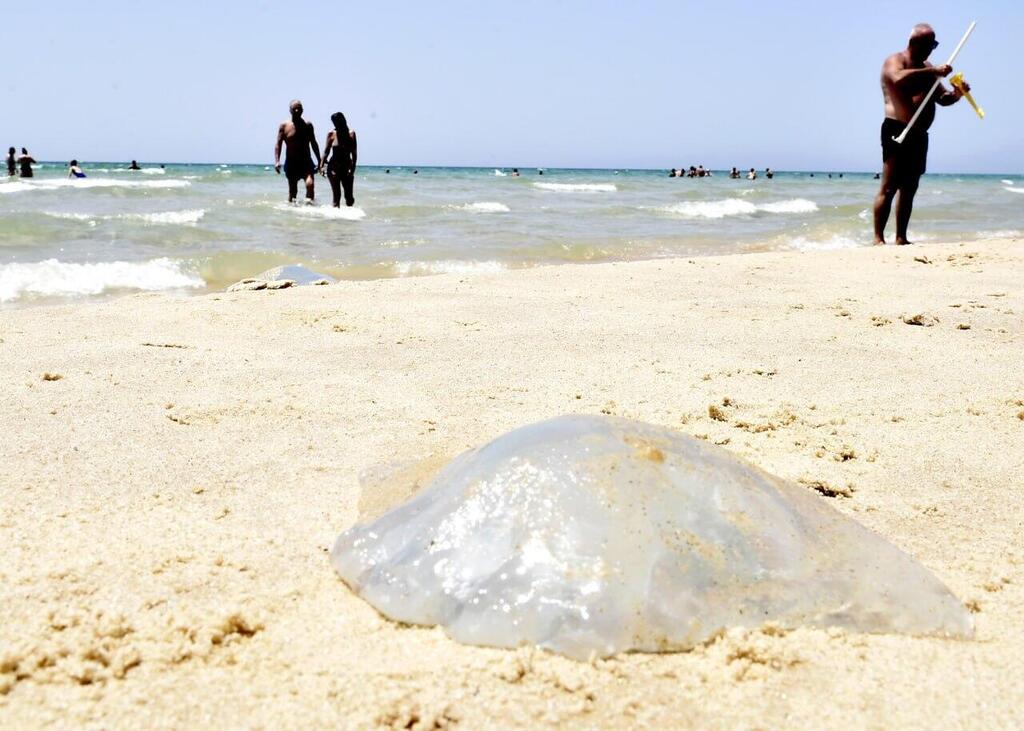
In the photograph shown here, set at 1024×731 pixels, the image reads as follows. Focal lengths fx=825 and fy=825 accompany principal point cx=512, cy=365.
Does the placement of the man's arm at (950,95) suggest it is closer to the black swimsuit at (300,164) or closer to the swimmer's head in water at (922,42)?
the swimmer's head in water at (922,42)

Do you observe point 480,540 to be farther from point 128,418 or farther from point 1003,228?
point 1003,228

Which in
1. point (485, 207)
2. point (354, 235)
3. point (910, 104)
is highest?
point (910, 104)

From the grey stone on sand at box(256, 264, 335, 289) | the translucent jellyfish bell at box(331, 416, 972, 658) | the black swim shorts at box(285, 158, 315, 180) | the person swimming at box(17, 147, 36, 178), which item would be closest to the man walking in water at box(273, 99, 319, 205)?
the black swim shorts at box(285, 158, 315, 180)

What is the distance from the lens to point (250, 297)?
4.75 m

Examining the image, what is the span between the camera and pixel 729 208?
16.3m

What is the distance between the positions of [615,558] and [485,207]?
1295cm

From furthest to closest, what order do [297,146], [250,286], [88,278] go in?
[297,146] < [88,278] < [250,286]

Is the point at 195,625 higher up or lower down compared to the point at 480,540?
lower down

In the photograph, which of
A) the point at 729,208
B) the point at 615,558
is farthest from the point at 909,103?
the point at 729,208

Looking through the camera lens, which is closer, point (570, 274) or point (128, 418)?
point (128, 418)

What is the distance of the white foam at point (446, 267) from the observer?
692 centimetres

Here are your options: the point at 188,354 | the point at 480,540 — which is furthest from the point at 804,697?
the point at 188,354

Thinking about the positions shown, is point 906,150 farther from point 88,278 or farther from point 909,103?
point 88,278

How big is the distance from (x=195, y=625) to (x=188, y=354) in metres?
2.16
